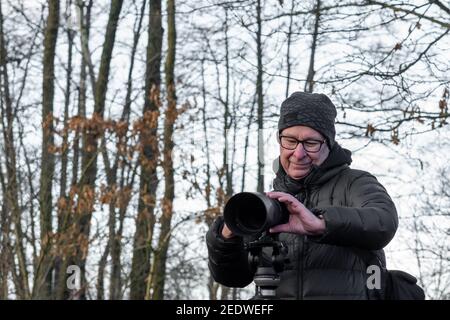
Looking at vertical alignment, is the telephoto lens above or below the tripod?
above

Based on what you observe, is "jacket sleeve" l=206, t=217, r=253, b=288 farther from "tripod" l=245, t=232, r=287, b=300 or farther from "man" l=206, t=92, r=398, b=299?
"tripod" l=245, t=232, r=287, b=300

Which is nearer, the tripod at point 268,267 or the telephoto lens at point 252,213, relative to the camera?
the telephoto lens at point 252,213

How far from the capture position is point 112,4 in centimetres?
1730

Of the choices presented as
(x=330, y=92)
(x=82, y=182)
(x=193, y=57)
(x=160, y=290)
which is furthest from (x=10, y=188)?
(x=193, y=57)

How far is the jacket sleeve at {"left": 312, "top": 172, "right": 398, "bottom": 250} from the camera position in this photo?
3.22m

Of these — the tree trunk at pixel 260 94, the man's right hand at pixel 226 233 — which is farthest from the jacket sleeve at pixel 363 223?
the tree trunk at pixel 260 94

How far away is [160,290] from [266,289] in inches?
415

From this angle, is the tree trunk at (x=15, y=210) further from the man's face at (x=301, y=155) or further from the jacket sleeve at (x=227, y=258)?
the man's face at (x=301, y=155)

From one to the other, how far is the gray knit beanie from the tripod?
0.50 meters

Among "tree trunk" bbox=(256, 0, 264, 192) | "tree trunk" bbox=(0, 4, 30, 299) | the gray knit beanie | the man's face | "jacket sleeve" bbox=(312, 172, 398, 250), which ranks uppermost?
"tree trunk" bbox=(256, 0, 264, 192)

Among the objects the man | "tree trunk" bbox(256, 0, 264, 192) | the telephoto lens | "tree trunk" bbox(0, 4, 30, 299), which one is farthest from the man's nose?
"tree trunk" bbox(0, 4, 30, 299)

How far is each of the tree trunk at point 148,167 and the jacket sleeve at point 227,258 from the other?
7.98m

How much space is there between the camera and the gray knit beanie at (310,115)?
3.65 meters
